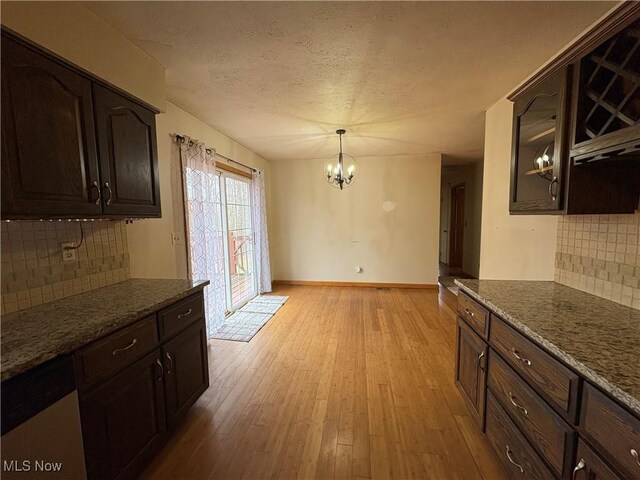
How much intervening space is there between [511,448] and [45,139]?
8.45ft

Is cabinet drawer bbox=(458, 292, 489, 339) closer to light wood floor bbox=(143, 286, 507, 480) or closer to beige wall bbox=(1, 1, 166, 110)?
light wood floor bbox=(143, 286, 507, 480)

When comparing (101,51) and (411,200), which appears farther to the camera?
(411,200)

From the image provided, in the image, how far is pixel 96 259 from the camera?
5.86 ft

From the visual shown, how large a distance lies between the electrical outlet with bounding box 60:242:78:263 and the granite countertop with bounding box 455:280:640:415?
2420mm

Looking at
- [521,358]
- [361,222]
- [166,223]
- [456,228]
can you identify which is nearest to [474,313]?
[521,358]

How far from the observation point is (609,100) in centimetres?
124

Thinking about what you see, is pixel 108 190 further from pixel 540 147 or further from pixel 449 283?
pixel 449 283

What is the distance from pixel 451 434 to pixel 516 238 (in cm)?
159

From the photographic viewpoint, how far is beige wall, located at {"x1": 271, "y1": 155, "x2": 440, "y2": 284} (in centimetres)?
500

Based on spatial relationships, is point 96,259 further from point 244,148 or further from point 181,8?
point 244,148

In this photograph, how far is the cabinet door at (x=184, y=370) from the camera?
1624 millimetres

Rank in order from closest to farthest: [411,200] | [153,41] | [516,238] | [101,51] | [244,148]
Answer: [101,51], [153,41], [516,238], [244,148], [411,200]

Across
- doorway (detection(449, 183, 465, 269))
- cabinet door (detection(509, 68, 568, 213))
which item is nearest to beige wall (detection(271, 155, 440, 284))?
doorway (detection(449, 183, 465, 269))

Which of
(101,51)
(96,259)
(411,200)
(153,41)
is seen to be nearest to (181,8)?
(153,41)
